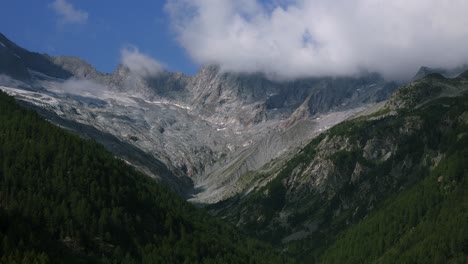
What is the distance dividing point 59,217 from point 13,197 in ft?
40.0

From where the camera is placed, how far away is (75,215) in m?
165

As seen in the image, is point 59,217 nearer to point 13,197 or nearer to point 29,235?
point 13,197

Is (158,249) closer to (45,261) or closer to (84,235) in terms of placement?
(84,235)

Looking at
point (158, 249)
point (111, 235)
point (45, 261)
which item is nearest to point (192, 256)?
point (158, 249)

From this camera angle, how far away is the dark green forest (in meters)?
143

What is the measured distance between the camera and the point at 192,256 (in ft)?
616

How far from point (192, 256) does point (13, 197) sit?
5357 cm

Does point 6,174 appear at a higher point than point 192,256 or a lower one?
higher

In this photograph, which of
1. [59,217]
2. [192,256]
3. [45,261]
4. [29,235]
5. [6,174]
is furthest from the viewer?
[192,256]

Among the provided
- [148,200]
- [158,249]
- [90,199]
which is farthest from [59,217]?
[148,200]

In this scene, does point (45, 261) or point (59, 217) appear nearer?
point (45, 261)

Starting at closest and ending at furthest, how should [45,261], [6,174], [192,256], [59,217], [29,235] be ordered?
[45,261] < [29,235] < [59,217] < [6,174] < [192,256]

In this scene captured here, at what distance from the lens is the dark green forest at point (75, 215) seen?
143375mm

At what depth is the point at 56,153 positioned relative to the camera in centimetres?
19200
